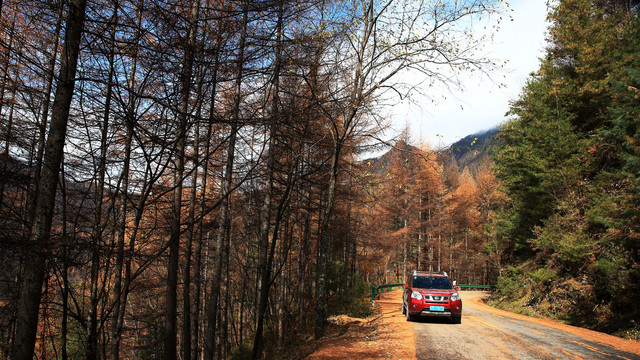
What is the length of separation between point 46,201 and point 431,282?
11933 mm

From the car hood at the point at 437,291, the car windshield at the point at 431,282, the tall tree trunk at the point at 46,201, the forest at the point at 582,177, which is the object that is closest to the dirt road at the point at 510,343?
the car hood at the point at 437,291

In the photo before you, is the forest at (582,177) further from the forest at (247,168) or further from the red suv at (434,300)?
the red suv at (434,300)

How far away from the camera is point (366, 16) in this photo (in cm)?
1176

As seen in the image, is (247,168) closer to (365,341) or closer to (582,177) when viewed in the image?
(365,341)

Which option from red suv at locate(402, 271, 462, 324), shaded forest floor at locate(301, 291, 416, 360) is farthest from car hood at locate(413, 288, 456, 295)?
shaded forest floor at locate(301, 291, 416, 360)

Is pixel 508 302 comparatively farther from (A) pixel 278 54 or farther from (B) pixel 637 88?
(A) pixel 278 54

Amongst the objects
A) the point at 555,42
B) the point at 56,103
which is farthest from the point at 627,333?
the point at 555,42

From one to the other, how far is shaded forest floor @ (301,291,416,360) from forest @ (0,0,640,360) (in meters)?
1.01

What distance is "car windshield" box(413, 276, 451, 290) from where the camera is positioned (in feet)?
40.1

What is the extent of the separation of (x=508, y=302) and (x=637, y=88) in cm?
1426

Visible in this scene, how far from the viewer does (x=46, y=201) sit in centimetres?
378

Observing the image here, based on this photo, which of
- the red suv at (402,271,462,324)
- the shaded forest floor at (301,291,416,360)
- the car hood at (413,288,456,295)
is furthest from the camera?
the car hood at (413,288,456,295)

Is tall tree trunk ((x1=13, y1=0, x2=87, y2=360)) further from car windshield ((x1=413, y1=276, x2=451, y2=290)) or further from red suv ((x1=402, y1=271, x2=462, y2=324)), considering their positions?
car windshield ((x1=413, y1=276, x2=451, y2=290))

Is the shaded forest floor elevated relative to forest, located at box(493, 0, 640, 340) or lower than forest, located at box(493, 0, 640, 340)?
lower
